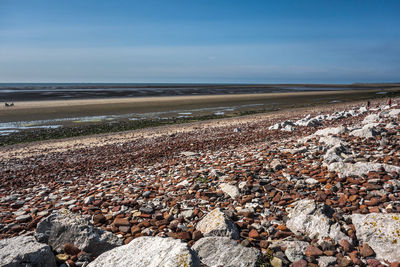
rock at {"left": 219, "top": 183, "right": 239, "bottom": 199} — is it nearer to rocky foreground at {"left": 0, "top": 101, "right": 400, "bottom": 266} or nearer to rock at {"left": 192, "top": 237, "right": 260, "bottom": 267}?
rocky foreground at {"left": 0, "top": 101, "right": 400, "bottom": 266}

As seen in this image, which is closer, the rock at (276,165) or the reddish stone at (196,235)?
the reddish stone at (196,235)

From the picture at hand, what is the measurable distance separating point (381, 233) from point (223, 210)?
8.52ft

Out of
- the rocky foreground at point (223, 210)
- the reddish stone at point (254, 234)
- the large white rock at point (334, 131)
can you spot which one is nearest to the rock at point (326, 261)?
the rocky foreground at point (223, 210)

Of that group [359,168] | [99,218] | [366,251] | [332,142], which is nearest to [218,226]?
[366,251]

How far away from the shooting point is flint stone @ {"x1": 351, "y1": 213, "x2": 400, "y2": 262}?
370 centimetres

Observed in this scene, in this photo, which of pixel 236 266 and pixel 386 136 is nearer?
pixel 236 266

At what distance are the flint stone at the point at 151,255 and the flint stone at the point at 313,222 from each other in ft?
7.03

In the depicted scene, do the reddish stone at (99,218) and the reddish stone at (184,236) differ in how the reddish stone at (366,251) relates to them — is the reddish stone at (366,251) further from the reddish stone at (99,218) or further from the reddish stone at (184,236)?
the reddish stone at (99,218)

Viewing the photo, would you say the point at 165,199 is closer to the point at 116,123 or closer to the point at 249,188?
the point at 249,188

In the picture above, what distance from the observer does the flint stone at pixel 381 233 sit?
3.70m

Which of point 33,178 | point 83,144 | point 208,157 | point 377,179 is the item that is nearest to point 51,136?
point 83,144

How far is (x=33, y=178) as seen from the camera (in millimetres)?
10969

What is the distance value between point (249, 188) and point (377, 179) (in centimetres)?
283

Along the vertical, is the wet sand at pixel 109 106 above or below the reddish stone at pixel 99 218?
above
